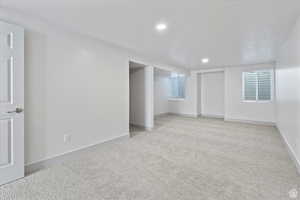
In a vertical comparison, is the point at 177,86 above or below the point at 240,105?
above

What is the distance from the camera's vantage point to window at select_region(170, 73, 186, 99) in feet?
26.2

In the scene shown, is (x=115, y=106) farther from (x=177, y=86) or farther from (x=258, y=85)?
(x=258, y=85)

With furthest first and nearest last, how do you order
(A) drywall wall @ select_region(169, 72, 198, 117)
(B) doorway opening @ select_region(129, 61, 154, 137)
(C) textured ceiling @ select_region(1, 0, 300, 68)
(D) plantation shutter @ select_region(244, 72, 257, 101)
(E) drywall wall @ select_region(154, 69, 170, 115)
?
(E) drywall wall @ select_region(154, 69, 170, 115), (A) drywall wall @ select_region(169, 72, 198, 117), (D) plantation shutter @ select_region(244, 72, 257, 101), (B) doorway opening @ select_region(129, 61, 154, 137), (C) textured ceiling @ select_region(1, 0, 300, 68)

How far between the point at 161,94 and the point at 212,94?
253cm

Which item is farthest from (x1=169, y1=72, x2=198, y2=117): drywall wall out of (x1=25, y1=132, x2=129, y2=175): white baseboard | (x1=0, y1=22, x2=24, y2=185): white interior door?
(x1=0, y1=22, x2=24, y2=185): white interior door

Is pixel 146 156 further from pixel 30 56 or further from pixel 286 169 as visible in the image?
pixel 30 56

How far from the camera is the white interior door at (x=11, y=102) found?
6.33 ft

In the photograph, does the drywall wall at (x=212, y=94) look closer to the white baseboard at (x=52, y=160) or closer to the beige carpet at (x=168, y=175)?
the beige carpet at (x=168, y=175)

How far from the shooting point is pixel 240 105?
20.0 feet

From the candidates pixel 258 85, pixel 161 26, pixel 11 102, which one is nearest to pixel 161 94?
pixel 258 85

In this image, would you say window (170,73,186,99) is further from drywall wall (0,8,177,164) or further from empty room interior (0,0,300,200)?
drywall wall (0,8,177,164)

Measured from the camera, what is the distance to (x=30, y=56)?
226 centimetres

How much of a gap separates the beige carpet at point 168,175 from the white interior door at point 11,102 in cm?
25

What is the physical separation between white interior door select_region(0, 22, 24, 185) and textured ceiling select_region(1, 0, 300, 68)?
0.45 m
